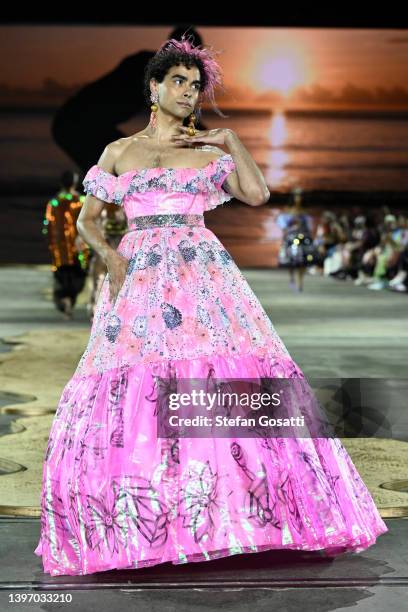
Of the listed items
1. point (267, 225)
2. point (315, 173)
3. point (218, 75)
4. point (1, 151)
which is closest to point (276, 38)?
point (267, 225)

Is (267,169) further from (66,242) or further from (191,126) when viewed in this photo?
(191,126)

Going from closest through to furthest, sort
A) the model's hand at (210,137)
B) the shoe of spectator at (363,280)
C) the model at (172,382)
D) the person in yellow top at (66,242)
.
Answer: the model at (172,382) → the model's hand at (210,137) → the person in yellow top at (66,242) → the shoe of spectator at (363,280)

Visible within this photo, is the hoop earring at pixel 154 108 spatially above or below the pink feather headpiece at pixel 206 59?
below

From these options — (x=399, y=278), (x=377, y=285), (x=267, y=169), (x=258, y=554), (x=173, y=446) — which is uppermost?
(x=173, y=446)

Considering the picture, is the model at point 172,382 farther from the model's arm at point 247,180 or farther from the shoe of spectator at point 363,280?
the shoe of spectator at point 363,280

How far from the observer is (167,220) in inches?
158

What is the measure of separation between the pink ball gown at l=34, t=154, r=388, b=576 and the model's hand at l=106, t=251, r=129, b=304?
0.08ft

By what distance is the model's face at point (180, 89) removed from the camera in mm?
3998

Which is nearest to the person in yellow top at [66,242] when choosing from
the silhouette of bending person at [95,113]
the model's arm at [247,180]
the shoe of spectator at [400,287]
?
the shoe of spectator at [400,287]

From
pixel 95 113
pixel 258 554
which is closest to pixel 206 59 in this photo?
pixel 258 554

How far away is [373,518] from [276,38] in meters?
28.3

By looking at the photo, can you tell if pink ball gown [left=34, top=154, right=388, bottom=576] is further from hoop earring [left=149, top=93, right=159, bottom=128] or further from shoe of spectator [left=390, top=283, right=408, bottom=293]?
shoe of spectator [left=390, top=283, right=408, bottom=293]

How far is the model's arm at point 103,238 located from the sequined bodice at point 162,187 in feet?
0.12

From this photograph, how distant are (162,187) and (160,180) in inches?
0.9
